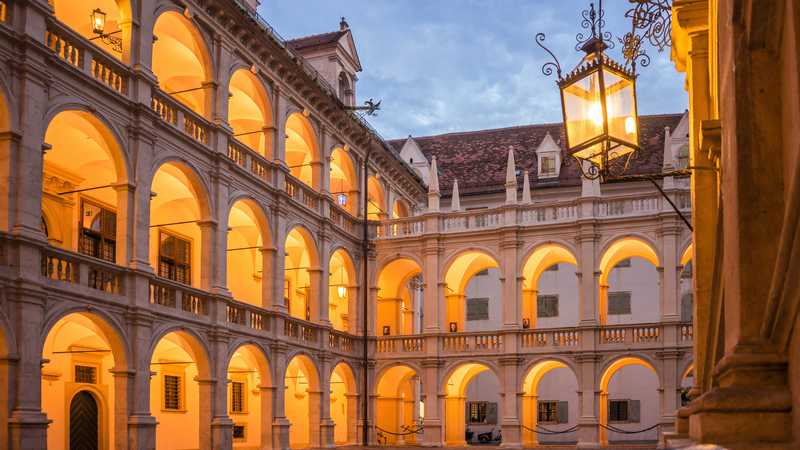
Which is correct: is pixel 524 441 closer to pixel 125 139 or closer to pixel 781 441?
pixel 125 139

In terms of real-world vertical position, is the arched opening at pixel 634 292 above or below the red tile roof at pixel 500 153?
below

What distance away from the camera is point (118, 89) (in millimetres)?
21781

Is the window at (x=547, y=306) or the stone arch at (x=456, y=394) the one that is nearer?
the stone arch at (x=456, y=394)

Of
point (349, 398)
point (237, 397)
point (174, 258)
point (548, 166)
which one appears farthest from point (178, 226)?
point (548, 166)

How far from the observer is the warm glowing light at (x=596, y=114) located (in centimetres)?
861

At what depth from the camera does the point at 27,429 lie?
17.3m

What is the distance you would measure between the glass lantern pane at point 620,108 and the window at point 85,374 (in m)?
19.4

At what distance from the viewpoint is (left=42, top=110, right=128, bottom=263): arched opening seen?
854 inches

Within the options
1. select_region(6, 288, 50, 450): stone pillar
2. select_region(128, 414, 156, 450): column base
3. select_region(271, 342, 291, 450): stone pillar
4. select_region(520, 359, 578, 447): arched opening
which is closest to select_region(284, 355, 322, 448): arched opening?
select_region(271, 342, 291, 450): stone pillar

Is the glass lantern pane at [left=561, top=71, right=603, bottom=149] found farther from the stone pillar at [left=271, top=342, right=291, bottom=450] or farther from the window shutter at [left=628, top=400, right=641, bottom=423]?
the window shutter at [left=628, top=400, right=641, bottom=423]

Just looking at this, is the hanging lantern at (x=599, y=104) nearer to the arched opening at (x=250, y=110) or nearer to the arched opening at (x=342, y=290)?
the arched opening at (x=250, y=110)

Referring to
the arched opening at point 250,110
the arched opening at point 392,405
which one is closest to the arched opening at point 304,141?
the arched opening at point 250,110

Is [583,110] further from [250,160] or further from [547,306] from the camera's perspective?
[547,306]

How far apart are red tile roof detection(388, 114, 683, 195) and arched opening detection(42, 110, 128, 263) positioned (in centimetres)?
2647
